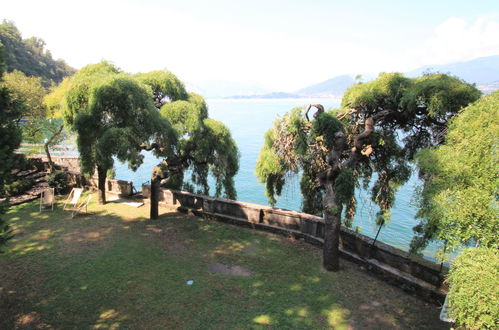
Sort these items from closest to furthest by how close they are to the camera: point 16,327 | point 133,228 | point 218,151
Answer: point 16,327 → point 133,228 → point 218,151

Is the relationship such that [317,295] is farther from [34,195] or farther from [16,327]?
[34,195]

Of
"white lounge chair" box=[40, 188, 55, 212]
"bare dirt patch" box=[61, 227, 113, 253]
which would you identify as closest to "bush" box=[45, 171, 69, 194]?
"white lounge chair" box=[40, 188, 55, 212]

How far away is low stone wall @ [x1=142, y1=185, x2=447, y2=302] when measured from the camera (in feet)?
26.8

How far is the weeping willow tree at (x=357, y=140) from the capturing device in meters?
9.16

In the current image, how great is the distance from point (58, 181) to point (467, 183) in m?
18.2

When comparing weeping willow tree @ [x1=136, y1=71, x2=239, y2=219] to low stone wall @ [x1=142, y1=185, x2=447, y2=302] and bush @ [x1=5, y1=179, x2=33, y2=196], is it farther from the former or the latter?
bush @ [x1=5, y1=179, x2=33, y2=196]

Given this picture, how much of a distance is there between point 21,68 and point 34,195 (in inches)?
3147

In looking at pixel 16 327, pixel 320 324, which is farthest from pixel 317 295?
pixel 16 327

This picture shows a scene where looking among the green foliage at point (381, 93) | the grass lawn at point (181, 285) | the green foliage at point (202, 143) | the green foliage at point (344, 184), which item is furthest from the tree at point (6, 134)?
the green foliage at point (381, 93)

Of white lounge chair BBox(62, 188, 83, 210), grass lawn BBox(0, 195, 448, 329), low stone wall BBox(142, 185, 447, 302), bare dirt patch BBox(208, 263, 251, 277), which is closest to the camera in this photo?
grass lawn BBox(0, 195, 448, 329)

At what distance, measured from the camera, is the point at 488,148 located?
5590 mm

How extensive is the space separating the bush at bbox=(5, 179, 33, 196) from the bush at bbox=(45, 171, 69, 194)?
1.03 metres

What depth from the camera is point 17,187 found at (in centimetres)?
1506

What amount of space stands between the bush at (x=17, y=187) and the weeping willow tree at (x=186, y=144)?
7.71m
